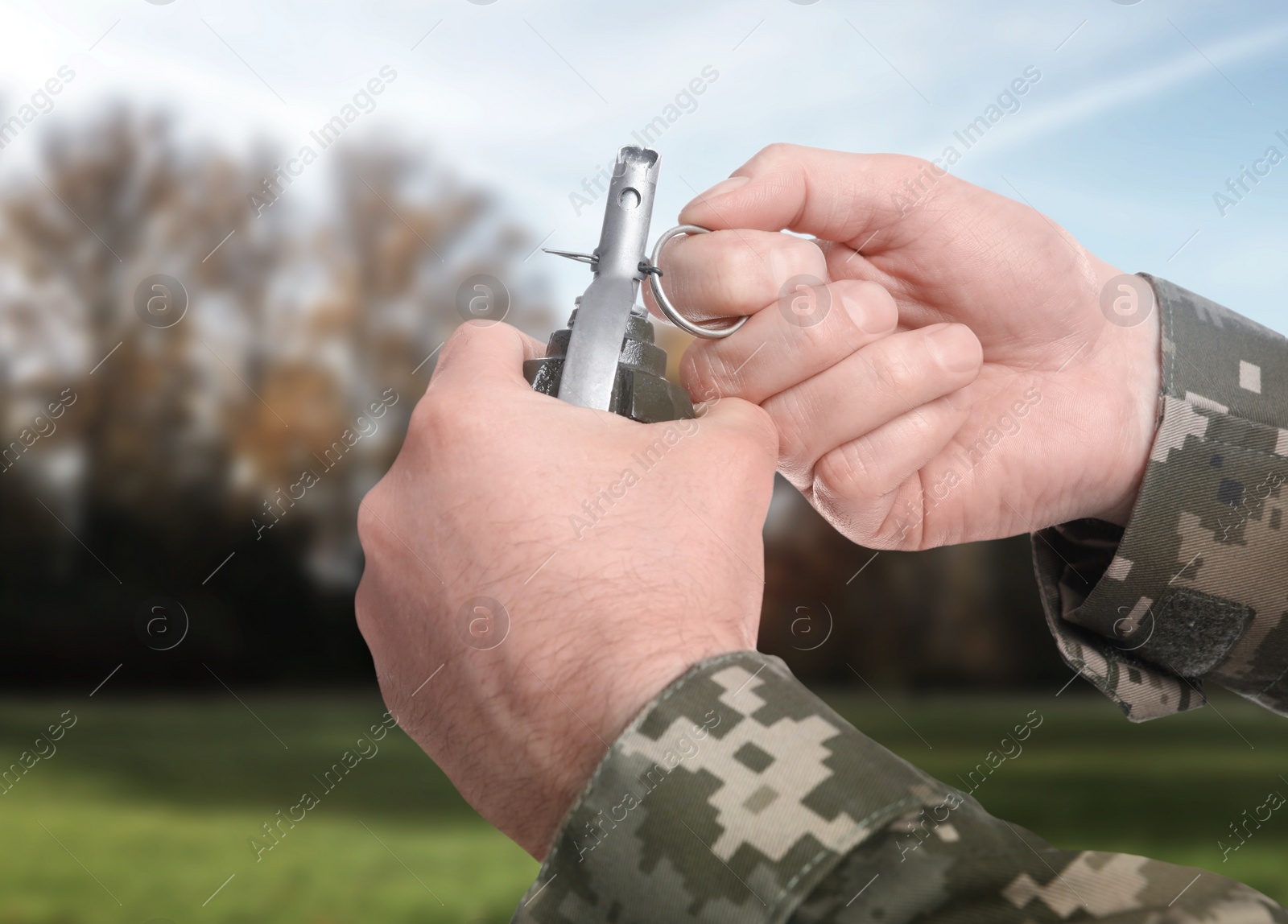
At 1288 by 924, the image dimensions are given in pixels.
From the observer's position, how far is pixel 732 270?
121 centimetres

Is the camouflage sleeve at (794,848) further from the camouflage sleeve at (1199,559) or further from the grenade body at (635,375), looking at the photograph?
the camouflage sleeve at (1199,559)

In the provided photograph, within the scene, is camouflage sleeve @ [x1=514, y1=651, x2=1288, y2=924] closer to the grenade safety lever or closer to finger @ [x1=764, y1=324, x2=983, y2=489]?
the grenade safety lever

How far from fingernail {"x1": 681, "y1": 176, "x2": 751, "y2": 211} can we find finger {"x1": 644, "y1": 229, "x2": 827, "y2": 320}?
51mm

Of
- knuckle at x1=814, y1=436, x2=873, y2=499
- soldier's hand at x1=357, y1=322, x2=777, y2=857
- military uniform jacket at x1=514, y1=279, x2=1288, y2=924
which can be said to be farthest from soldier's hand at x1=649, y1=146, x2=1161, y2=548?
military uniform jacket at x1=514, y1=279, x2=1288, y2=924

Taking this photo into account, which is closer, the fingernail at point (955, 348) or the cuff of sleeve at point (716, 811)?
the cuff of sleeve at point (716, 811)

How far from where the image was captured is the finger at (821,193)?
4.18 feet

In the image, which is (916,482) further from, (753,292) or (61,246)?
(61,246)

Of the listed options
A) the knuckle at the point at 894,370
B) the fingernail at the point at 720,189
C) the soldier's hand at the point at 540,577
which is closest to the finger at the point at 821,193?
the fingernail at the point at 720,189

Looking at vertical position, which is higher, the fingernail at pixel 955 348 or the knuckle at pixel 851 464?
the fingernail at pixel 955 348

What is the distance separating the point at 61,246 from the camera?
368 cm

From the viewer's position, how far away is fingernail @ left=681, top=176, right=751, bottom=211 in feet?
4.16

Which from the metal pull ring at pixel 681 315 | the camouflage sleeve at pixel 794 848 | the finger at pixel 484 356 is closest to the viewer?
the camouflage sleeve at pixel 794 848

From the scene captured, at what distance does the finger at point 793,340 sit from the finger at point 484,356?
296 mm

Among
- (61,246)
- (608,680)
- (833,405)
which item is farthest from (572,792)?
(61,246)
